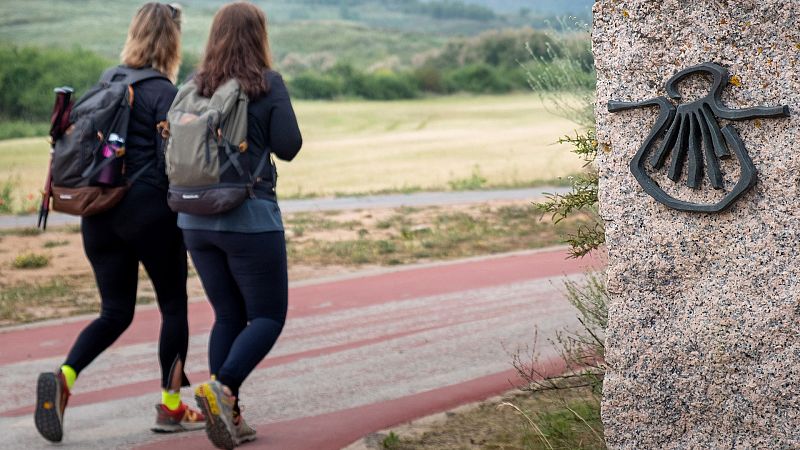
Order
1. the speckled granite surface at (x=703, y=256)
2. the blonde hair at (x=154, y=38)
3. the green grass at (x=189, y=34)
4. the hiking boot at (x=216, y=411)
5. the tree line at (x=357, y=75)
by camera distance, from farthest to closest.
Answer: the green grass at (x=189, y=34) → the tree line at (x=357, y=75) → the blonde hair at (x=154, y=38) → the hiking boot at (x=216, y=411) → the speckled granite surface at (x=703, y=256)

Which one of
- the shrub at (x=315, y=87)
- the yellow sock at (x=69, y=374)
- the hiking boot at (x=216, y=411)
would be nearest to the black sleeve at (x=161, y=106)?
the yellow sock at (x=69, y=374)

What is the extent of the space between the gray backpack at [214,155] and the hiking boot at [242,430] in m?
0.98

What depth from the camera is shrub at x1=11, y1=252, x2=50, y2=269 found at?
12.3 metres

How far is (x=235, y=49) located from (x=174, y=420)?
77.0 inches

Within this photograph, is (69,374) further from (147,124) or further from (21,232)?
(21,232)

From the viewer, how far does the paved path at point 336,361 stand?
20.7ft

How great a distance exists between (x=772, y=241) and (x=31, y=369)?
5065mm

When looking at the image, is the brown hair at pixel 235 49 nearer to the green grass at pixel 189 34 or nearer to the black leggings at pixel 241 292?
the black leggings at pixel 241 292

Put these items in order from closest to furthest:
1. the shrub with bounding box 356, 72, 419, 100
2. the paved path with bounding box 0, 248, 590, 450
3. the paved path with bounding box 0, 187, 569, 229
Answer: the paved path with bounding box 0, 248, 590, 450
the paved path with bounding box 0, 187, 569, 229
the shrub with bounding box 356, 72, 419, 100

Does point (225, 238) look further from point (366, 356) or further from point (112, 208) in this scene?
point (366, 356)

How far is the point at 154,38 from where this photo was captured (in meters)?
5.75

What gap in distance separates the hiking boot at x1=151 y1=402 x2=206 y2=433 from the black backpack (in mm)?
1114

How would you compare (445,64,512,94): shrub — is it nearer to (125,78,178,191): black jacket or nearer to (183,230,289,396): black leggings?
(125,78,178,191): black jacket

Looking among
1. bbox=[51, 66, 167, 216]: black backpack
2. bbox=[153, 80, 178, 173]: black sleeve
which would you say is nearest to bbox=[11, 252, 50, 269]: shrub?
bbox=[51, 66, 167, 216]: black backpack
